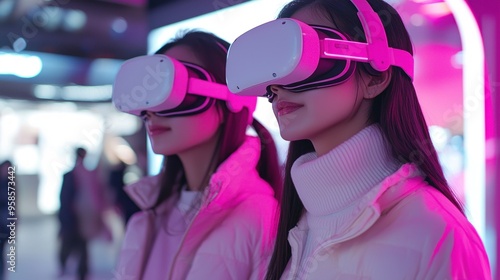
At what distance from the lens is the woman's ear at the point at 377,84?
115 centimetres

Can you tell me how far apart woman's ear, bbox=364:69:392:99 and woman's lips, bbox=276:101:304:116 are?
0.14m

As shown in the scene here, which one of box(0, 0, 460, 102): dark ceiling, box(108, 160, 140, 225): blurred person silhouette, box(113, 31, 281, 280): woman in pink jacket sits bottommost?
box(108, 160, 140, 225): blurred person silhouette

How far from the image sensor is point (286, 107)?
1178 millimetres

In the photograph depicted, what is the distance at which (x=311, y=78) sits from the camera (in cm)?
112

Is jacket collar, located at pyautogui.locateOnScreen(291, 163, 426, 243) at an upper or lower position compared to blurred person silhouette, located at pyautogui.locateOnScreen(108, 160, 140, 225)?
upper

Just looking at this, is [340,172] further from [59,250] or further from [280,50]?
[59,250]

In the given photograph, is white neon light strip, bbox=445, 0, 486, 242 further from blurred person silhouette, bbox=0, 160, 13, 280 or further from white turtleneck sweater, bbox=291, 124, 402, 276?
blurred person silhouette, bbox=0, 160, 13, 280

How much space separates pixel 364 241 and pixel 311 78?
32cm

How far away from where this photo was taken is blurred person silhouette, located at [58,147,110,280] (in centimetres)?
411

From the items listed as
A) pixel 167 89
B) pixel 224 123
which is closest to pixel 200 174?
pixel 224 123


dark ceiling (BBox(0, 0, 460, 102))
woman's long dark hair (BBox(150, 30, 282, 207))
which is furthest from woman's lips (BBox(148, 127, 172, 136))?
dark ceiling (BBox(0, 0, 460, 102))

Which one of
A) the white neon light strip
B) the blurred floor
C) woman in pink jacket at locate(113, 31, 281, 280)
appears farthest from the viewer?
the blurred floor

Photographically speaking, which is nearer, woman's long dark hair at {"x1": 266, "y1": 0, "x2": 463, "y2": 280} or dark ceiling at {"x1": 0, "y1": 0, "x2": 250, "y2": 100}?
woman's long dark hair at {"x1": 266, "y1": 0, "x2": 463, "y2": 280}

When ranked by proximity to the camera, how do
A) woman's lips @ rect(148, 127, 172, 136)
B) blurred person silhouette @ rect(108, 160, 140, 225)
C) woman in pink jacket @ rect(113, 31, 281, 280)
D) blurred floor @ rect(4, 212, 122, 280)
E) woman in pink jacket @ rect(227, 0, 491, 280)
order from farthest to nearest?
blurred person silhouette @ rect(108, 160, 140, 225) < blurred floor @ rect(4, 212, 122, 280) < woman's lips @ rect(148, 127, 172, 136) < woman in pink jacket @ rect(113, 31, 281, 280) < woman in pink jacket @ rect(227, 0, 491, 280)
